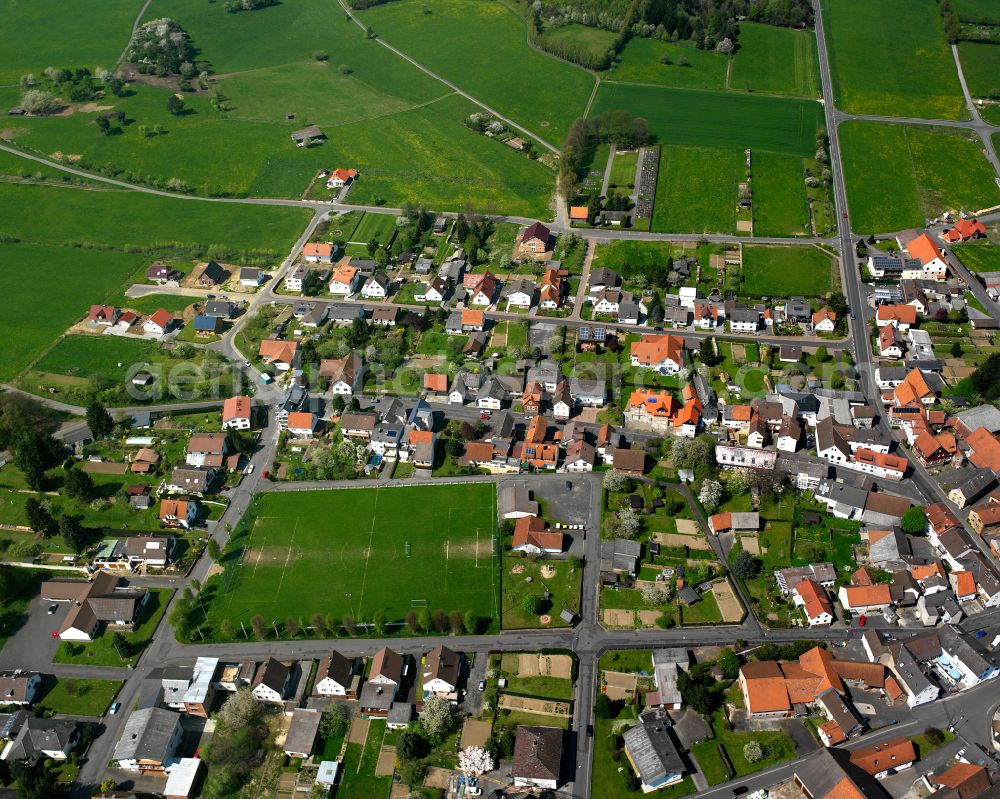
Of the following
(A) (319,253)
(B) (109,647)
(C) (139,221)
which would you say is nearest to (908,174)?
(A) (319,253)

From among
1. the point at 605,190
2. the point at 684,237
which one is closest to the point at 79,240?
the point at 605,190

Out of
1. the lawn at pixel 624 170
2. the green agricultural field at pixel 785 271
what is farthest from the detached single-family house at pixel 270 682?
the lawn at pixel 624 170

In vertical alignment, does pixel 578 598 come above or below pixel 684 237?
below

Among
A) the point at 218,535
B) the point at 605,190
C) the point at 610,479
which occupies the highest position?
the point at 605,190

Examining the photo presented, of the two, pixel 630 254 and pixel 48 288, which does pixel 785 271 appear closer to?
pixel 630 254

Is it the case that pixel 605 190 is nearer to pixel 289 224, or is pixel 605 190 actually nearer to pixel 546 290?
pixel 546 290

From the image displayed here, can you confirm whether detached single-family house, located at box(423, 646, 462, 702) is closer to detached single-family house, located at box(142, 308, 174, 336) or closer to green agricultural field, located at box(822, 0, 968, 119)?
detached single-family house, located at box(142, 308, 174, 336)

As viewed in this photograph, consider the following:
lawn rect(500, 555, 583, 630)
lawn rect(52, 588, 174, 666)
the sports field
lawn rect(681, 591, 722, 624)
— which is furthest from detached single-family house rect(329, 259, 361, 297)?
lawn rect(681, 591, 722, 624)
